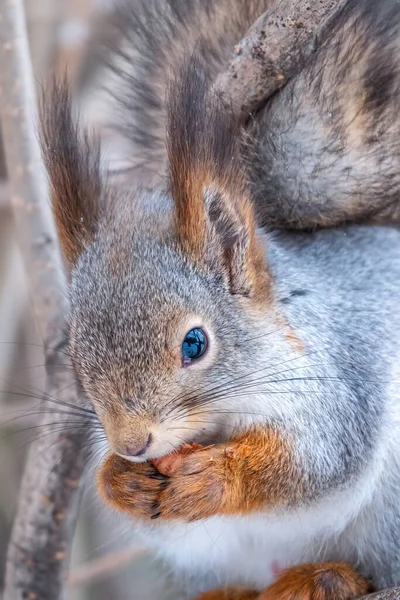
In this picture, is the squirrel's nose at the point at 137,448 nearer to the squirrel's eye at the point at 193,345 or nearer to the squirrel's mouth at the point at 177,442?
the squirrel's mouth at the point at 177,442

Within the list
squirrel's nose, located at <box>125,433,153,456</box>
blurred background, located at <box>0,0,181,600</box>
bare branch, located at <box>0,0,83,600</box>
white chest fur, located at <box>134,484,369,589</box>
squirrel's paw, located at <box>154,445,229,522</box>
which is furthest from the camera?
blurred background, located at <box>0,0,181,600</box>

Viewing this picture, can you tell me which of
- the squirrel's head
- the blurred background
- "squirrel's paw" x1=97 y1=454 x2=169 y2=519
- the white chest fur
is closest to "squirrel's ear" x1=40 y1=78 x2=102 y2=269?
the squirrel's head

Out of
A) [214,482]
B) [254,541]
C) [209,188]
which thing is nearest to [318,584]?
[254,541]

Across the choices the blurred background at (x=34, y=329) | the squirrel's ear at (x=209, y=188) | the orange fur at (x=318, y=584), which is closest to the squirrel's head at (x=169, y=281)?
the squirrel's ear at (x=209, y=188)

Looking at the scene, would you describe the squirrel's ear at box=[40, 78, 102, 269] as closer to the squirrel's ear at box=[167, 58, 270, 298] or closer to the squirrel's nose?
the squirrel's ear at box=[167, 58, 270, 298]

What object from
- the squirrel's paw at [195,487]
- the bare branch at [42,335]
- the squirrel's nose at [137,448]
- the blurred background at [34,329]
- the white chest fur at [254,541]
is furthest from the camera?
the blurred background at [34,329]

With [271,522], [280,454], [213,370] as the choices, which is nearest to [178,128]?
[213,370]

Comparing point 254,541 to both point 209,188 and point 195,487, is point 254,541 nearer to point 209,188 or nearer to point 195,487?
point 195,487
